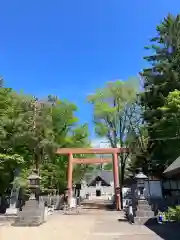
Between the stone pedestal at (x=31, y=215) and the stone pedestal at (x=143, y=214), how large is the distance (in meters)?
5.06

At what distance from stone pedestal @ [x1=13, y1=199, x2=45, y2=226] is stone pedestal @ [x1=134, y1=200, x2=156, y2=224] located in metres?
5.06

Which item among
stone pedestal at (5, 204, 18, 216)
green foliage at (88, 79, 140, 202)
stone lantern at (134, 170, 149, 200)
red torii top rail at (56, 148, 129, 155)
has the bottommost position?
stone pedestal at (5, 204, 18, 216)

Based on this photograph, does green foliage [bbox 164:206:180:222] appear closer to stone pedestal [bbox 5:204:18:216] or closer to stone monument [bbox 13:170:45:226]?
stone monument [bbox 13:170:45:226]

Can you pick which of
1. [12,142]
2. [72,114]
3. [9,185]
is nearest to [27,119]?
[12,142]

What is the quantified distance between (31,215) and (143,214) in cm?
590

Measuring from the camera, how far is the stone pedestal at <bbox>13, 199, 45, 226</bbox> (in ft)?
42.0

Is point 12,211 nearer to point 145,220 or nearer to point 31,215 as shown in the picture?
point 31,215

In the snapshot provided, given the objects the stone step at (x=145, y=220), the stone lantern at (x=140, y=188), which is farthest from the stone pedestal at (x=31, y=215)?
the stone lantern at (x=140, y=188)

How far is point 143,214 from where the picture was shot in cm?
1333

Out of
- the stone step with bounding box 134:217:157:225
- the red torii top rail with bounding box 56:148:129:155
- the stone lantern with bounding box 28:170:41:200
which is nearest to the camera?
the stone step with bounding box 134:217:157:225

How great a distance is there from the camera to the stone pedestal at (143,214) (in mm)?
12804

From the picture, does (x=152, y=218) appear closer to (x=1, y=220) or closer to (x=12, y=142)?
(x=1, y=220)

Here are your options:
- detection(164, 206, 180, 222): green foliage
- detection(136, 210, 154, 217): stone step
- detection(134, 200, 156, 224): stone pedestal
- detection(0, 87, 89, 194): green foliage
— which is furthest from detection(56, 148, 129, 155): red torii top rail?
detection(164, 206, 180, 222): green foliage

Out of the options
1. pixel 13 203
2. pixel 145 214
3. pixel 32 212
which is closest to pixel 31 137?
pixel 13 203
